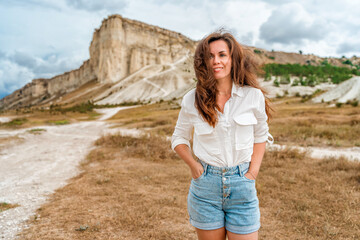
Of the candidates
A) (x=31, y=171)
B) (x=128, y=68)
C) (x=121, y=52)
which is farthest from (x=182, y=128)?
(x=128, y=68)

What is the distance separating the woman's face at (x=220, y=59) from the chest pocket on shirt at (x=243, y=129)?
39cm

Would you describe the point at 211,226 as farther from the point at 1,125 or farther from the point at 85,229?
the point at 1,125

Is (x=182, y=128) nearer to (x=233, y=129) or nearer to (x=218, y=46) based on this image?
(x=233, y=129)

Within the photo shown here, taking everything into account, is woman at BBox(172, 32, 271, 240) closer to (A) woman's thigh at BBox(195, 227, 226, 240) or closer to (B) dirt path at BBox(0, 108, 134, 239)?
(A) woman's thigh at BBox(195, 227, 226, 240)

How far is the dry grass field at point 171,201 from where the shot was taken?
3773mm

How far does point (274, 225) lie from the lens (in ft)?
13.4

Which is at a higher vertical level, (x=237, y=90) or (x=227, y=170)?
(x=237, y=90)

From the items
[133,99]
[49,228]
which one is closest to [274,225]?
[49,228]

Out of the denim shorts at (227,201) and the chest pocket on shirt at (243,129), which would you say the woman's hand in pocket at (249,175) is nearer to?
the denim shorts at (227,201)

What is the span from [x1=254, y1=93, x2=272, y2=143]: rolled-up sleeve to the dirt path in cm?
371

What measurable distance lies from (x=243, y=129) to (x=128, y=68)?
69182 mm

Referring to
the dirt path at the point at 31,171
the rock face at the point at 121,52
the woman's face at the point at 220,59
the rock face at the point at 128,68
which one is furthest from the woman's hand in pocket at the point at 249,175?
the rock face at the point at 121,52

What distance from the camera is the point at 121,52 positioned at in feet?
217

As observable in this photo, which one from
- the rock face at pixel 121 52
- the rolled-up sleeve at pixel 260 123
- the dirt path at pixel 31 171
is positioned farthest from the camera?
the rock face at pixel 121 52
